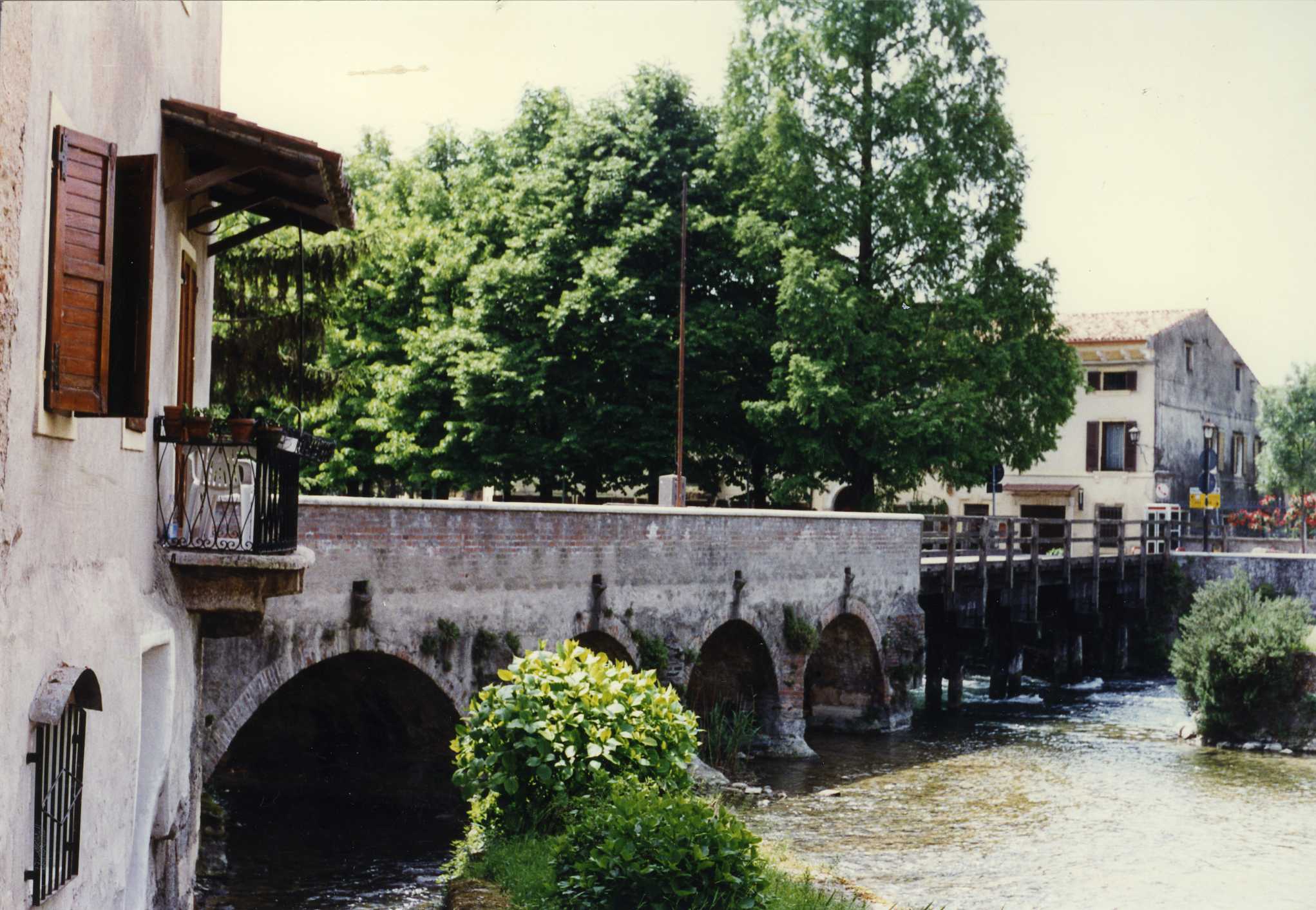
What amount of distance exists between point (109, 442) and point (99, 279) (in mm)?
1153

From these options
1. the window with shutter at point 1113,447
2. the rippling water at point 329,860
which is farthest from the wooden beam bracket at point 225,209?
the window with shutter at point 1113,447

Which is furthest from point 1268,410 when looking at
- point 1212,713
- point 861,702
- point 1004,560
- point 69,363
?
point 69,363

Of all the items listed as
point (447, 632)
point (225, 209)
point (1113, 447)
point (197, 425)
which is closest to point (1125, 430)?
point (1113, 447)

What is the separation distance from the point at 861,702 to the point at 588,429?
7676 millimetres

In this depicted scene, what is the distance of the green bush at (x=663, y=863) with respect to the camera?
7.56 meters

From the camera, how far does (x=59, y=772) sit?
582 cm

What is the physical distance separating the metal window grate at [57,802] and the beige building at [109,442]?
0.05 ft

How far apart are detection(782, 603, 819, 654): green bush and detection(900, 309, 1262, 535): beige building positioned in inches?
836

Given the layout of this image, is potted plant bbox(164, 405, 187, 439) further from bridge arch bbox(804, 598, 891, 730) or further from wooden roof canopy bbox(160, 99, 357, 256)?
bridge arch bbox(804, 598, 891, 730)

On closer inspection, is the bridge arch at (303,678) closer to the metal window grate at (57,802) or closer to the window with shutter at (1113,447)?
the metal window grate at (57,802)

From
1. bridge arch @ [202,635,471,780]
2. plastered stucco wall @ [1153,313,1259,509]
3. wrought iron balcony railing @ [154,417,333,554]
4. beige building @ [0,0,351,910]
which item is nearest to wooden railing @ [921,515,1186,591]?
plastered stucco wall @ [1153,313,1259,509]

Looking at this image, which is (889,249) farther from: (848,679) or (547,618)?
(547,618)

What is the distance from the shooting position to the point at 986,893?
13.7 metres

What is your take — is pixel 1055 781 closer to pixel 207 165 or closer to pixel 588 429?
pixel 588 429
